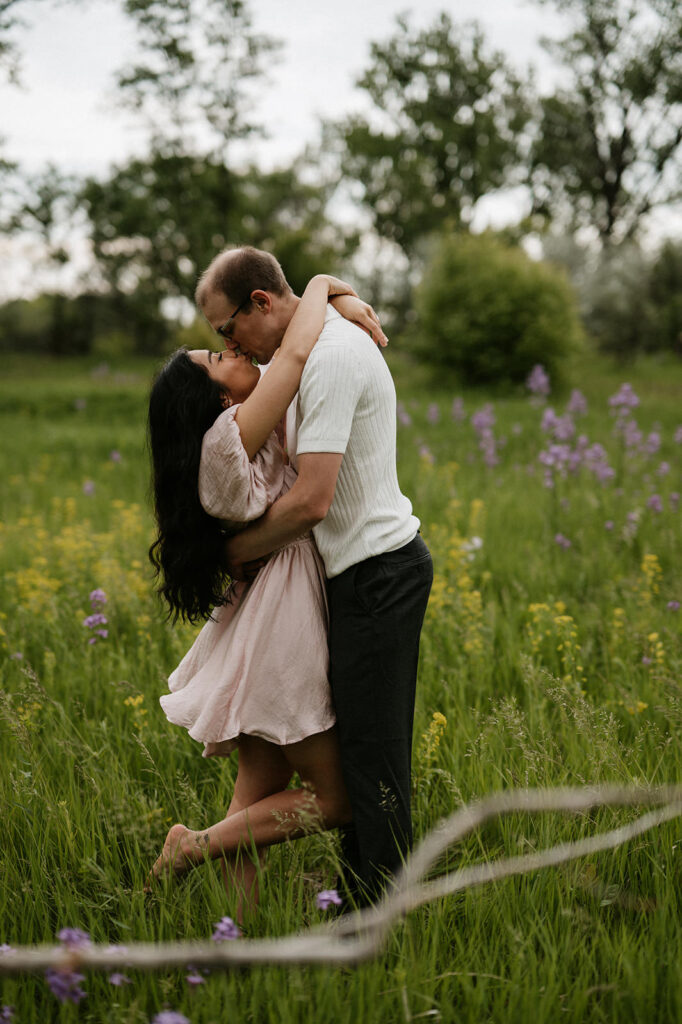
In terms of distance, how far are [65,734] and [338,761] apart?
1.42 m

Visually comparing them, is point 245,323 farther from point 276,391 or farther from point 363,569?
point 363,569

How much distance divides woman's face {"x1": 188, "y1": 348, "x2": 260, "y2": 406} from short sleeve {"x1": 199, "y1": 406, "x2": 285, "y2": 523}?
124 mm

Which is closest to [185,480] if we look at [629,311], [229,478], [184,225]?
[229,478]

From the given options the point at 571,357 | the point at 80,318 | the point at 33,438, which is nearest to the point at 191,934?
the point at 33,438

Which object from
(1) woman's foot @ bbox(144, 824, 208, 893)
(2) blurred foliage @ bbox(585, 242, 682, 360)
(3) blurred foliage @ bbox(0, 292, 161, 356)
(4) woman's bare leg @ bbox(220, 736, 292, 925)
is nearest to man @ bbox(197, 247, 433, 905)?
(4) woman's bare leg @ bbox(220, 736, 292, 925)

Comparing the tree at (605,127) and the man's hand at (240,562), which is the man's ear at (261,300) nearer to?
the man's hand at (240,562)

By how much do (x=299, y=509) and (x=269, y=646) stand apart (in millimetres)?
416

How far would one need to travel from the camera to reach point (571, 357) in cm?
1898

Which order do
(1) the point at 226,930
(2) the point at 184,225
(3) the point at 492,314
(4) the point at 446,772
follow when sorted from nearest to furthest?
(1) the point at 226,930 < (4) the point at 446,772 < (3) the point at 492,314 < (2) the point at 184,225

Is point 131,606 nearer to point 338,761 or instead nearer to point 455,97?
point 338,761

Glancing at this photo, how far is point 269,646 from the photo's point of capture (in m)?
2.21

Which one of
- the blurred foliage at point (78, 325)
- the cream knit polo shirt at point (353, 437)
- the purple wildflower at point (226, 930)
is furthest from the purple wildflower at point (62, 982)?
the blurred foliage at point (78, 325)

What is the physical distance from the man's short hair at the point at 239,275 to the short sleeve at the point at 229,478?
0.35m

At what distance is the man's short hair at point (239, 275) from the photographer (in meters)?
2.20
